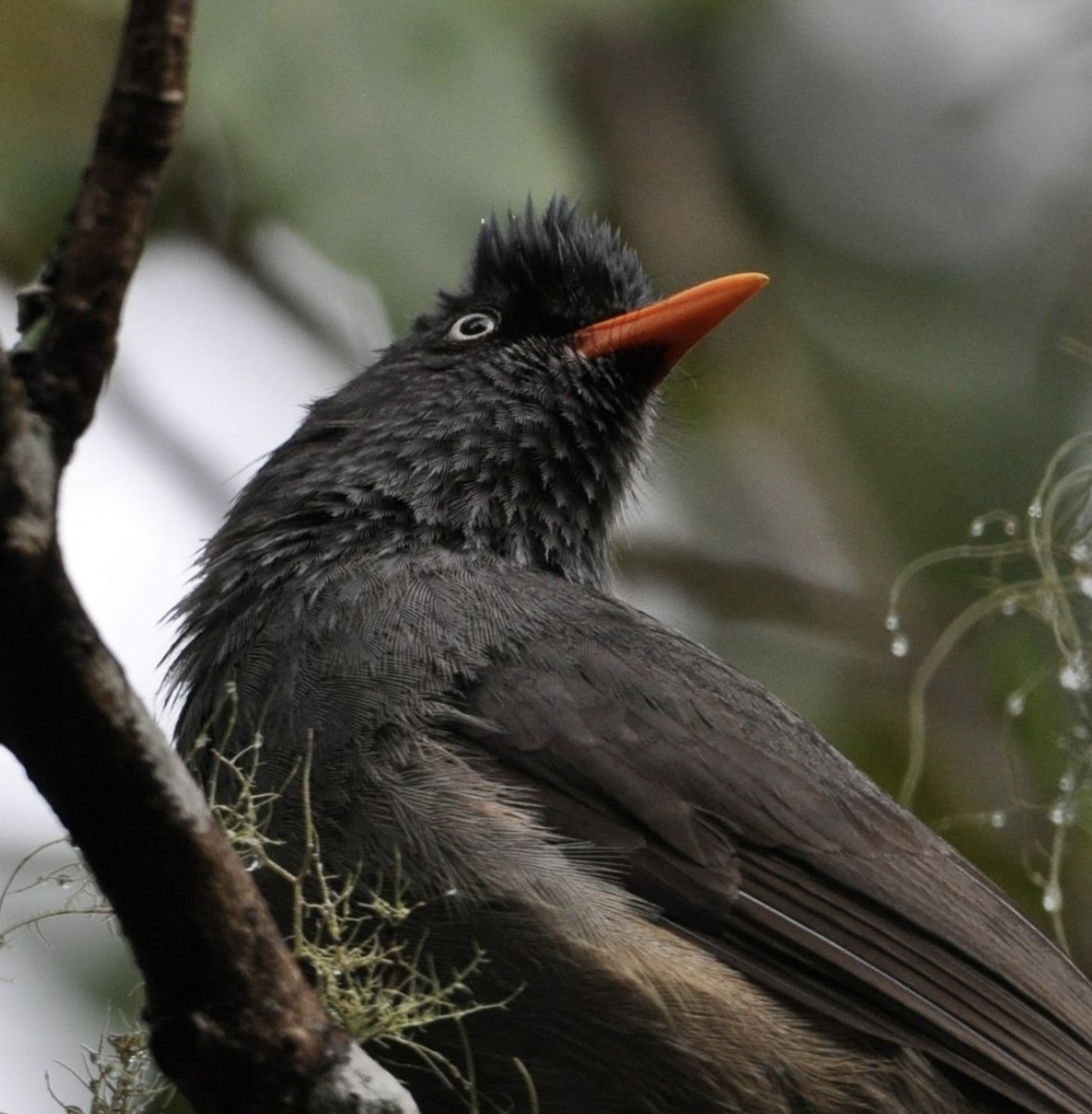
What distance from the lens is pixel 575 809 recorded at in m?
4.00

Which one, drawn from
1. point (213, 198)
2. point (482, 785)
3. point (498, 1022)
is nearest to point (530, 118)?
point (213, 198)

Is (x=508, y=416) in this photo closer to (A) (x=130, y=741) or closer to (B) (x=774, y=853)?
(B) (x=774, y=853)

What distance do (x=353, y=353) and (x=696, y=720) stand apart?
141 inches

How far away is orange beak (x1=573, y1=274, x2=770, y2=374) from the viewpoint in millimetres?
4980

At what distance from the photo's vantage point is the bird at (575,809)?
3662 mm

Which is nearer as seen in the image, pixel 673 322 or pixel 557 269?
pixel 673 322

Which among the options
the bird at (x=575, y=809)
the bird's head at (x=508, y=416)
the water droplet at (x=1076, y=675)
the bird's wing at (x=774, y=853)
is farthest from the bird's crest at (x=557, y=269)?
the water droplet at (x=1076, y=675)

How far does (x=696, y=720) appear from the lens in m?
4.32

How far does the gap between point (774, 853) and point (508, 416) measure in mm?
1490

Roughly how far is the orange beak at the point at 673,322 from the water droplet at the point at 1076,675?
4.31ft

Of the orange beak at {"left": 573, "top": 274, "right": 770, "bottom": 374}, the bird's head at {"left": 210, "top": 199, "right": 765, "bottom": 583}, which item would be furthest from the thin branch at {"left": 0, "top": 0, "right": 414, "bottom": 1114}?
the orange beak at {"left": 573, "top": 274, "right": 770, "bottom": 374}

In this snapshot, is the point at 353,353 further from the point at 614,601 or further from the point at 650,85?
the point at 614,601

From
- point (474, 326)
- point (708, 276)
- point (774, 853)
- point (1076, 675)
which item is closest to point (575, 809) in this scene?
point (774, 853)

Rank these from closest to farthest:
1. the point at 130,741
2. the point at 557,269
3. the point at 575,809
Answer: the point at 130,741
the point at 575,809
the point at 557,269
